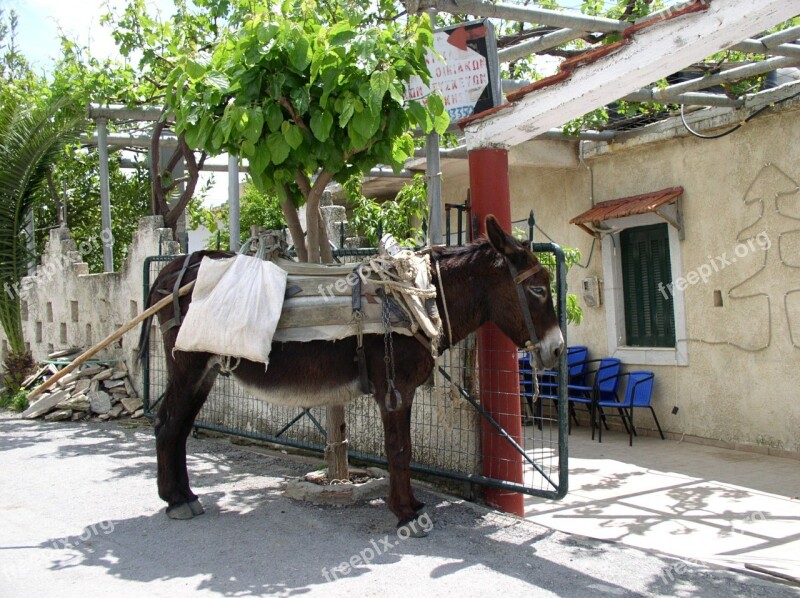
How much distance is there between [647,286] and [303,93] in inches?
233

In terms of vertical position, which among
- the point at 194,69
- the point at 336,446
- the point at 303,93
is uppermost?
the point at 194,69

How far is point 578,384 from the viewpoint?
Result: 9695 mm

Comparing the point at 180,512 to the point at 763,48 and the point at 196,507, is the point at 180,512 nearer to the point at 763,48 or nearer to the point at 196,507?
the point at 196,507

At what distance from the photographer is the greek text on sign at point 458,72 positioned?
6.10 meters

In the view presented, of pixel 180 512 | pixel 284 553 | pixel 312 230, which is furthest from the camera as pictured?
pixel 312 230

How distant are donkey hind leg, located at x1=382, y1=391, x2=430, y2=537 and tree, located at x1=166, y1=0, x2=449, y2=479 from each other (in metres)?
1.78

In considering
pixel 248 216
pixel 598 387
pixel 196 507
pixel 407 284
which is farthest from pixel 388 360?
pixel 248 216

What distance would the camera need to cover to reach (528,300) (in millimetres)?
4793

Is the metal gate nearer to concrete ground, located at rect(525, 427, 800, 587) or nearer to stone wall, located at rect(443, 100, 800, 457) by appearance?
concrete ground, located at rect(525, 427, 800, 587)

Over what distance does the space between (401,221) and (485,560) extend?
3.44 metres

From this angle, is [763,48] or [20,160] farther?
[20,160]

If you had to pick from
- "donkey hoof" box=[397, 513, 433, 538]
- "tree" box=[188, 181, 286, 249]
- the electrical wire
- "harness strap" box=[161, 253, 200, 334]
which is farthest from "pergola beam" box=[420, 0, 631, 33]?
"tree" box=[188, 181, 286, 249]

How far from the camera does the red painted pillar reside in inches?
218

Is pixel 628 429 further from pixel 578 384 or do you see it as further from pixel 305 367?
pixel 305 367
